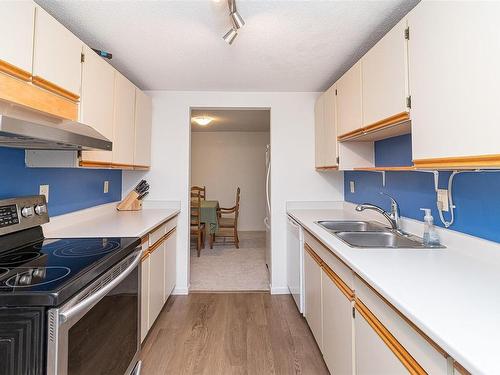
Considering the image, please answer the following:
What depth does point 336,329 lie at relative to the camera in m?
1.39

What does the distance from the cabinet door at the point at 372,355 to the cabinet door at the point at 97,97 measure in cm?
179

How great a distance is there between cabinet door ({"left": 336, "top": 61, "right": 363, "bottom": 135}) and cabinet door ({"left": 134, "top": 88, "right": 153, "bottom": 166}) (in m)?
1.82

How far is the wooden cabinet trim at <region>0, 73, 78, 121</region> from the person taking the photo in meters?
1.05

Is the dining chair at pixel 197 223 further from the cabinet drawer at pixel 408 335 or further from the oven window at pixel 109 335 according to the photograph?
the cabinet drawer at pixel 408 335

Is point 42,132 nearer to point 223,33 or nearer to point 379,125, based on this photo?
point 223,33

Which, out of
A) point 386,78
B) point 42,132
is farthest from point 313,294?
point 42,132

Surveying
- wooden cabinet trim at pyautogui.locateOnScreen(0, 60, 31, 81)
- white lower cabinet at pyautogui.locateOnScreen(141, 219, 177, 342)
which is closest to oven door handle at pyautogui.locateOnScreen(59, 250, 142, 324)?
white lower cabinet at pyautogui.locateOnScreen(141, 219, 177, 342)

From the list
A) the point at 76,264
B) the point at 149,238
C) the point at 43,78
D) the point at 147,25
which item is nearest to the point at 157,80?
the point at 147,25

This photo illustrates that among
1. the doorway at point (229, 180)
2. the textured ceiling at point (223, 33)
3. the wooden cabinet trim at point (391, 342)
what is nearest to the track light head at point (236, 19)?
the textured ceiling at point (223, 33)

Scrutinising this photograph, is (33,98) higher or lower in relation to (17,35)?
lower

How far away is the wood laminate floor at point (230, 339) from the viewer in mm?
1687

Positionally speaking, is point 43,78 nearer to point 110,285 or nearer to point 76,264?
point 76,264

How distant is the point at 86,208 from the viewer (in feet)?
7.05

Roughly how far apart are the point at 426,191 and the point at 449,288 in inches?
34.7
